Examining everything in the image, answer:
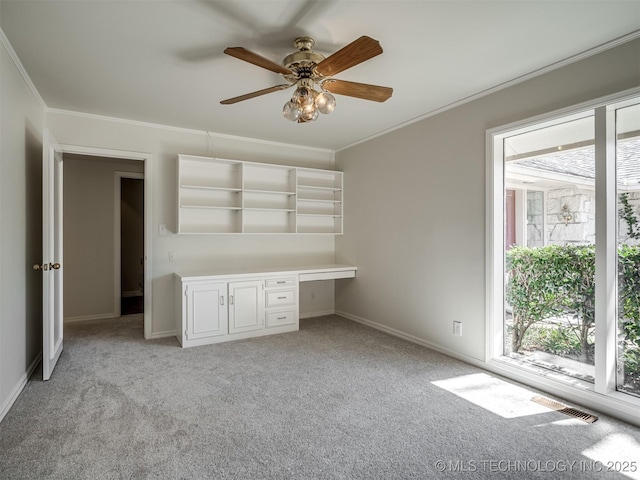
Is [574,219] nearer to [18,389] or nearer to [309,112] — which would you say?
[309,112]

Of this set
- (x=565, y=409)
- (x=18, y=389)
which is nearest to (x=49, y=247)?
(x=18, y=389)

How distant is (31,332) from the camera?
305 centimetres

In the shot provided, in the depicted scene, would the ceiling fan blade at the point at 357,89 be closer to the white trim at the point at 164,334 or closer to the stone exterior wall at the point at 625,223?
the stone exterior wall at the point at 625,223

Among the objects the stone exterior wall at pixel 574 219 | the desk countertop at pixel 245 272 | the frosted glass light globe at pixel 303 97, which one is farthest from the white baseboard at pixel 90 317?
the stone exterior wall at pixel 574 219

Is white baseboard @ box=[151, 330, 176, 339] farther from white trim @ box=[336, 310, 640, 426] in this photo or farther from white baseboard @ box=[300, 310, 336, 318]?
white trim @ box=[336, 310, 640, 426]

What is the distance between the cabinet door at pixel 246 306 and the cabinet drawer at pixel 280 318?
0.34 feet

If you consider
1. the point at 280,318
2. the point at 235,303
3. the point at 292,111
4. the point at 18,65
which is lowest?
the point at 280,318

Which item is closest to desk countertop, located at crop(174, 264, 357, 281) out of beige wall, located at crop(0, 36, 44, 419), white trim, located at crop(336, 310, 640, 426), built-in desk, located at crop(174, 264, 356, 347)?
built-in desk, located at crop(174, 264, 356, 347)

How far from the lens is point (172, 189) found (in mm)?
4199

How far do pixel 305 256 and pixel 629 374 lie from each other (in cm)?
367

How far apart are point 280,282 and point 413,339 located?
1.68 m

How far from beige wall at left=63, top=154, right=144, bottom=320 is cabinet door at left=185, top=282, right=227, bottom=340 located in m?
2.16

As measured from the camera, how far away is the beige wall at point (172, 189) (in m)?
3.79

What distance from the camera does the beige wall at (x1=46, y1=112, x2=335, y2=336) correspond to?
12.4ft
